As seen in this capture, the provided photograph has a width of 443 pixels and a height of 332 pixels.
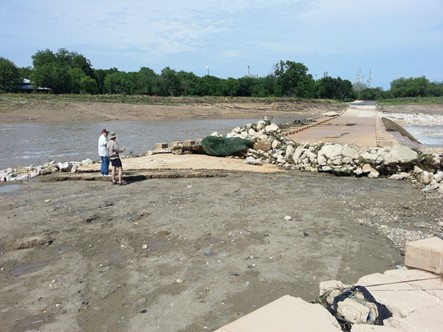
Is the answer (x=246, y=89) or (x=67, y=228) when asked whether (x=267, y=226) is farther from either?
(x=246, y=89)

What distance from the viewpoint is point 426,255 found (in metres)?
4.31

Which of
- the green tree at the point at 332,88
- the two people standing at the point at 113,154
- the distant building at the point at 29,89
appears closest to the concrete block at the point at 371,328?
the two people standing at the point at 113,154

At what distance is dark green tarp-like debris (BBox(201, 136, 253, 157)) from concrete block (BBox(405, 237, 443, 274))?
1075 centimetres

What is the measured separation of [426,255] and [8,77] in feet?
241

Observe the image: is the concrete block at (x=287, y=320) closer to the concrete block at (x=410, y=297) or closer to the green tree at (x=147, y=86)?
the concrete block at (x=410, y=297)

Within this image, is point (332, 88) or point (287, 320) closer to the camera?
point (287, 320)

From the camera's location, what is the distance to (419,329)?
127 inches

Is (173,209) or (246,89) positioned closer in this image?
(173,209)

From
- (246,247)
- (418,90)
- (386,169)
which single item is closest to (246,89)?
(418,90)

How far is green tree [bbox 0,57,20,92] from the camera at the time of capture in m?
64.9

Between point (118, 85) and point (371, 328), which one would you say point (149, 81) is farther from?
point (371, 328)

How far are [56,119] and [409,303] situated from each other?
38.9 meters

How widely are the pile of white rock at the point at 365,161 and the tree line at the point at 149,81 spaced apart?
2504 inches

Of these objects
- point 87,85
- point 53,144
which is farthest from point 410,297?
point 87,85
